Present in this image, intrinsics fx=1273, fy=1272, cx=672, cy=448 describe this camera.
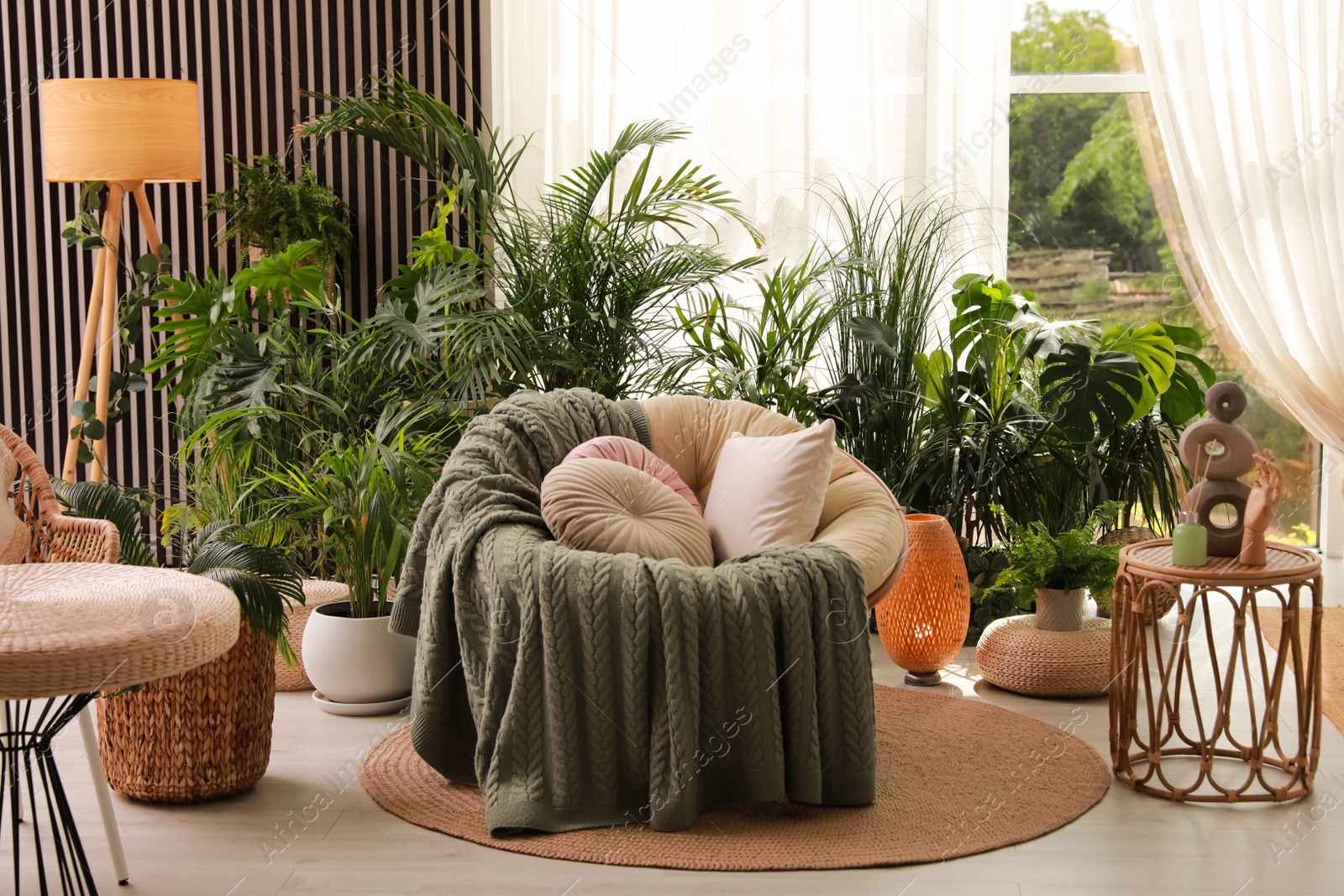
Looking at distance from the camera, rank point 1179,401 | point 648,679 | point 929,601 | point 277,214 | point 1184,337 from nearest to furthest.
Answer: point 648,679, point 929,601, point 1179,401, point 1184,337, point 277,214

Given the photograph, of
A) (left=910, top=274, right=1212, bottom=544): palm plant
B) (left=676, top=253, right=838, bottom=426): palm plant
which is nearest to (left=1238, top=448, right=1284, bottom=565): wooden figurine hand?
(left=910, top=274, right=1212, bottom=544): palm plant

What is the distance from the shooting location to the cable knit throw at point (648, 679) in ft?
7.80

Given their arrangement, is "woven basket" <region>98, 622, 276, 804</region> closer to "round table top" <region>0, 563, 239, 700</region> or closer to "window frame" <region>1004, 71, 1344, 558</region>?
"round table top" <region>0, 563, 239, 700</region>

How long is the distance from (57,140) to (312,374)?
1.04m

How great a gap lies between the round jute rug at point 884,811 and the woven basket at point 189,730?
0.29 meters

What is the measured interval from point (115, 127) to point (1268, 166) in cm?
383

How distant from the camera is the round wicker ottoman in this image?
326 cm

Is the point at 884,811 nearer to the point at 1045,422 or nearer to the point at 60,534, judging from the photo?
the point at 60,534

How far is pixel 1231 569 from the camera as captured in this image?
248cm

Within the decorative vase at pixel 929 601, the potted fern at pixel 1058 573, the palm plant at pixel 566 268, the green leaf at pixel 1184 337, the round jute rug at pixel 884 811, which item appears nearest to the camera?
the round jute rug at pixel 884 811

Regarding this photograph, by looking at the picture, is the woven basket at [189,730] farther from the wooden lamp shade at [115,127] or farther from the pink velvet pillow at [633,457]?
the wooden lamp shade at [115,127]

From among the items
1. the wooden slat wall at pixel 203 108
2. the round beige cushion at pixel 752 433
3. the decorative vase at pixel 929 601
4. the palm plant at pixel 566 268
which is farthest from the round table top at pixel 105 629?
the wooden slat wall at pixel 203 108

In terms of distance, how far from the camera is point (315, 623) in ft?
10.3

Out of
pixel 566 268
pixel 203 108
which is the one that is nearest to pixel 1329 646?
pixel 566 268
